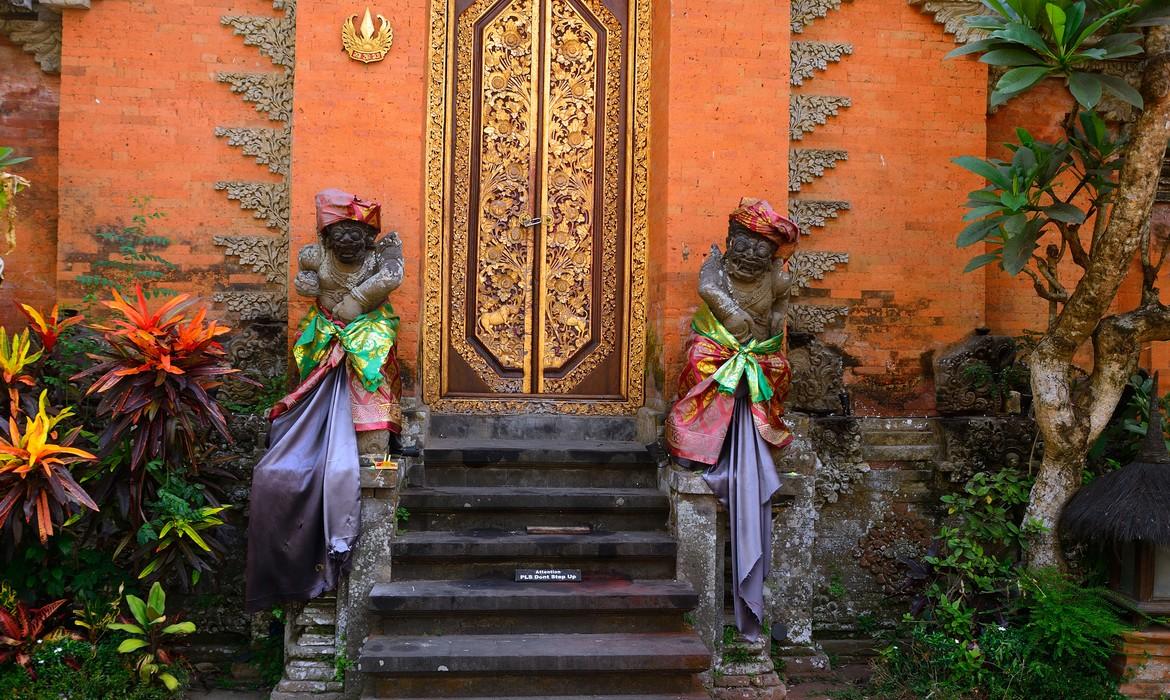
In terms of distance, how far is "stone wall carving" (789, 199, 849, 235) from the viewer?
6.08m

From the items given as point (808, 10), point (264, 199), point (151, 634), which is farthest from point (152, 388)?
point (808, 10)

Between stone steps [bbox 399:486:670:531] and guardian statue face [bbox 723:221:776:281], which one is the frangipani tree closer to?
guardian statue face [bbox 723:221:776:281]

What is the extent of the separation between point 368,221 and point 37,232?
2597mm

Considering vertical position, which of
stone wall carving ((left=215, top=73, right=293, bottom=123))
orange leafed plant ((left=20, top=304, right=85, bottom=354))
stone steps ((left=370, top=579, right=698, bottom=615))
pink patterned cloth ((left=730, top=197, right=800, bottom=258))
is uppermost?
stone wall carving ((left=215, top=73, right=293, bottom=123))

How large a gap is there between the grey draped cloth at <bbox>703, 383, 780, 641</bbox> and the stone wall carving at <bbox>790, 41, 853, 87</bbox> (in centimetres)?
239

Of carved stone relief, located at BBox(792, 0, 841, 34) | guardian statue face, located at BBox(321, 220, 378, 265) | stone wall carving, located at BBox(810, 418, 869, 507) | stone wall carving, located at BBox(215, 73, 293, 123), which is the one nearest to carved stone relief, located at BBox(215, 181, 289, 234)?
stone wall carving, located at BBox(215, 73, 293, 123)

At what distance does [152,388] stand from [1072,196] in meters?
4.94

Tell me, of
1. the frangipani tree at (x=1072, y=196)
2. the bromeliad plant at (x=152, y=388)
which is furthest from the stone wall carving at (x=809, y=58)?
the bromeliad plant at (x=152, y=388)

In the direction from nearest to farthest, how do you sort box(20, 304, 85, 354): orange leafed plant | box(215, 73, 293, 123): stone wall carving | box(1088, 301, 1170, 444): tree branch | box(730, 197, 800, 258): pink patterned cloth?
1. box(20, 304, 85, 354): orange leafed plant
2. box(730, 197, 800, 258): pink patterned cloth
3. box(1088, 301, 1170, 444): tree branch
4. box(215, 73, 293, 123): stone wall carving

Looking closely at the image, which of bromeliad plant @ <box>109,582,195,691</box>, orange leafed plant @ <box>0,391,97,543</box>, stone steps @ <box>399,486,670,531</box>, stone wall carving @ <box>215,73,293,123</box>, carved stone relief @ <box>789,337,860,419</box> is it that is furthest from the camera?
carved stone relief @ <box>789,337,860,419</box>

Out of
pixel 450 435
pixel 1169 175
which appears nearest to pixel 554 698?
pixel 450 435

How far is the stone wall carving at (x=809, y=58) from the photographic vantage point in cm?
611

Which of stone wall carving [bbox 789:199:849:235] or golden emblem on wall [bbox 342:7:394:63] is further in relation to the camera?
stone wall carving [bbox 789:199:849:235]

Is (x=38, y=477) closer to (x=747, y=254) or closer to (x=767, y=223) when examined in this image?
(x=747, y=254)
